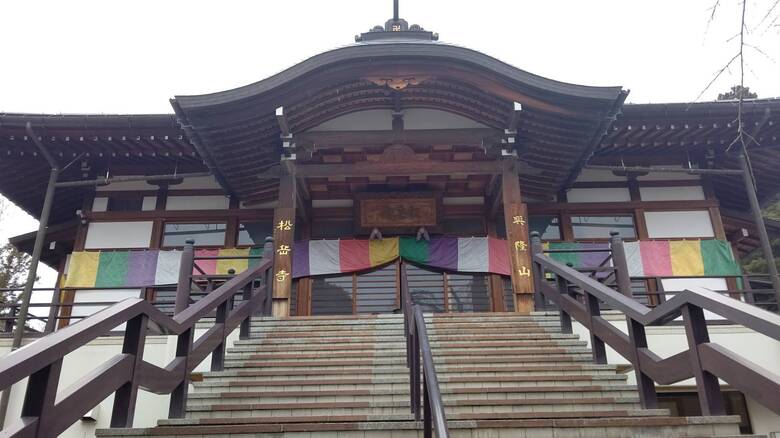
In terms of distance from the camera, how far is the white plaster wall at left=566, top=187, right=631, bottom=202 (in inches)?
457

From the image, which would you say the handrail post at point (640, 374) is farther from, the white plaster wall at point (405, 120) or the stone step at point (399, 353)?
the white plaster wall at point (405, 120)

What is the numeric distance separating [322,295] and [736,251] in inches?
393

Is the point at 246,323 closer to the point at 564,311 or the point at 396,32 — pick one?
the point at 564,311

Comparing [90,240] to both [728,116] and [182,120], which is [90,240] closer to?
[182,120]

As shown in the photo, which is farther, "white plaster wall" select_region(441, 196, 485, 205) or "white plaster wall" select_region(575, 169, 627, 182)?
"white plaster wall" select_region(441, 196, 485, 205)

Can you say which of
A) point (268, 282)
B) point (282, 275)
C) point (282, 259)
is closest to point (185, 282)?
point (268, 282)

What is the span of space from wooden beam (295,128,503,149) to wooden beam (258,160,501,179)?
0.38 meters

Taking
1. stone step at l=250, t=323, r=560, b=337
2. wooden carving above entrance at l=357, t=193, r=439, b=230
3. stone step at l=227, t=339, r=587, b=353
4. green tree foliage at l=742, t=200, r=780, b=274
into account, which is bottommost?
stone step at l=227, t=339, r=587, b=353

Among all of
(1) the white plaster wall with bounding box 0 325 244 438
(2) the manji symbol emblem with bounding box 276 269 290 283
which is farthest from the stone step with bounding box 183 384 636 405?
(2) the manji symbol emblem with bounding box 276 269 290 283

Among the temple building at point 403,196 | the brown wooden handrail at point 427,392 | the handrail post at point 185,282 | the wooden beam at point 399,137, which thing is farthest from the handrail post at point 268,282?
the brown wooden handrail at point 427,392

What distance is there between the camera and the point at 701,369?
12.7 feet

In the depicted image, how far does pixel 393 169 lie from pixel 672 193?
627 centimetres

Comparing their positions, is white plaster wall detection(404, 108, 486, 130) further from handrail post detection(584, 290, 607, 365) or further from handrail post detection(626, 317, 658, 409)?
handrail post detection(626, 317, 658, 409)

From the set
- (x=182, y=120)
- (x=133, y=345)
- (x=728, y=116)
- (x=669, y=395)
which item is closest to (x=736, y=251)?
(x=728, y=116)
